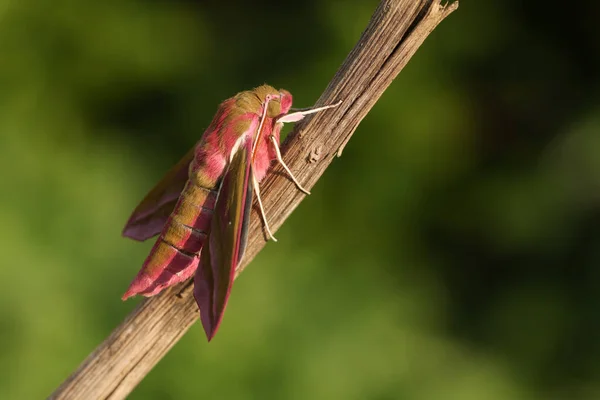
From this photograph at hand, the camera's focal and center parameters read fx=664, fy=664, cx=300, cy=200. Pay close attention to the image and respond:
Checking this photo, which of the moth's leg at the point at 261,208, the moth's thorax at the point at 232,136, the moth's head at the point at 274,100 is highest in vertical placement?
the moth's head at the point at 274,100

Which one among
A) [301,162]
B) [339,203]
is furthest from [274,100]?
[339,203]

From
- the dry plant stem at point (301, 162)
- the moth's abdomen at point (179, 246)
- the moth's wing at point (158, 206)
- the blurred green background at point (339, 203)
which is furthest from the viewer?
the blurred green background at point (339, 203)

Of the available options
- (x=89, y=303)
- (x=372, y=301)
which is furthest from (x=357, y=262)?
(x=89, y=303)

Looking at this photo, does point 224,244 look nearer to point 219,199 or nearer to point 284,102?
point 219,199

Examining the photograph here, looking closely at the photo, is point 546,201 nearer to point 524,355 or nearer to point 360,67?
point 524,355

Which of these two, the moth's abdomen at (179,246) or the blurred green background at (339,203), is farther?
the blurred green background at (339,203)

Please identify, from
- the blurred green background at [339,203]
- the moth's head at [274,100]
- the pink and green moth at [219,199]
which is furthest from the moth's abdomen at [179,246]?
the blurred green background at [339,203]

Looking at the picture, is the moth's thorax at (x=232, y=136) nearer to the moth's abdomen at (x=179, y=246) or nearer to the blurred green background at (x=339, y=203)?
the moth's abdomen at (x=179, y=246)
